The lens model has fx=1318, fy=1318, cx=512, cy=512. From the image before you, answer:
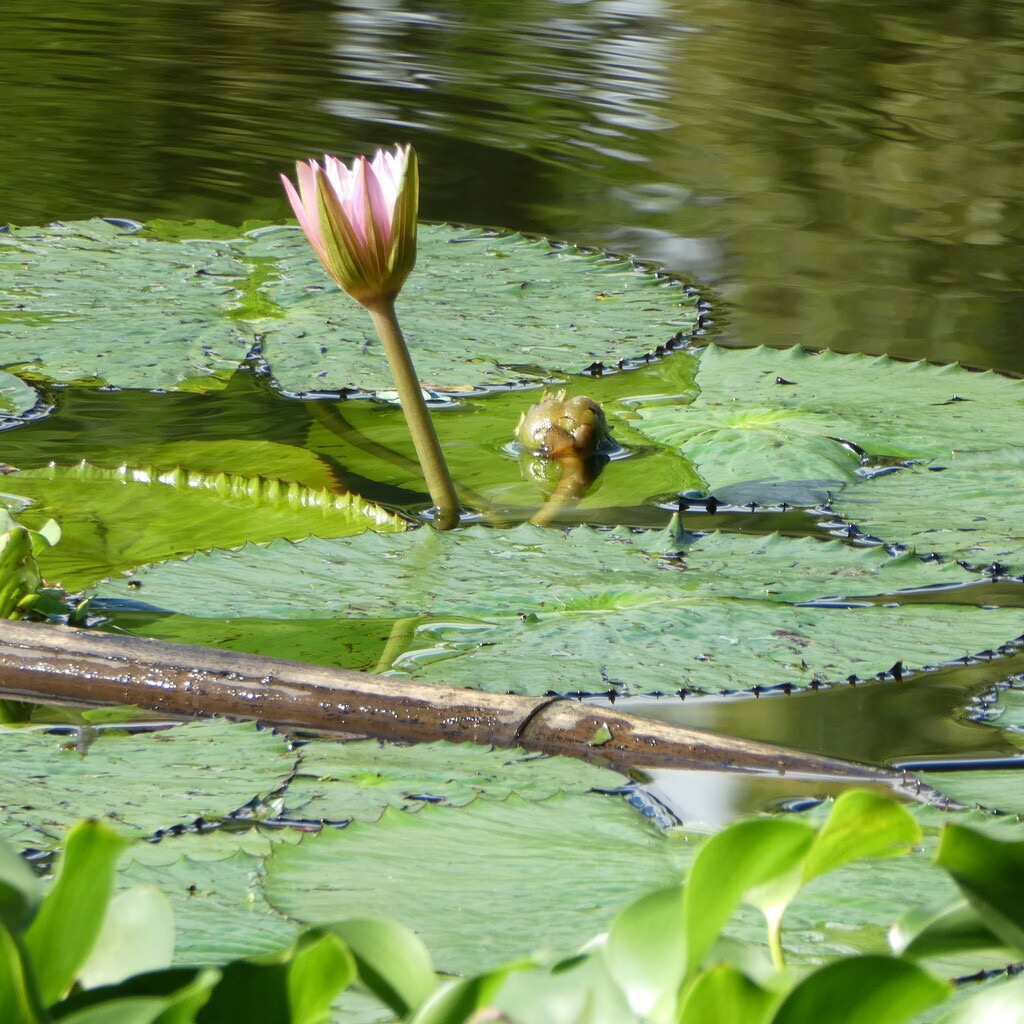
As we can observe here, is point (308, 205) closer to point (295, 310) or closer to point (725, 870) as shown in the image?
point (295, 310)

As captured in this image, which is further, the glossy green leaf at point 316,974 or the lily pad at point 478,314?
the lily pad at point 478,314

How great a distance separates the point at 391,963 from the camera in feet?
1.01

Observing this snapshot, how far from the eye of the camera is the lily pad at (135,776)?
860 mm

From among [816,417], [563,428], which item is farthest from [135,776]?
[816,417]

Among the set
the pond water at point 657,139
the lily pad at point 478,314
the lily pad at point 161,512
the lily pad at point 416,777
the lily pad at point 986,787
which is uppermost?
the pond water at point 657,139

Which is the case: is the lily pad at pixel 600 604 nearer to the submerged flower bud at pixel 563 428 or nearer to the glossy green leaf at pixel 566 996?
the submerged flower bud at pixel 563 428

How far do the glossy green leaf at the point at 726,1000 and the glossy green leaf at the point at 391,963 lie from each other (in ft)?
0.20

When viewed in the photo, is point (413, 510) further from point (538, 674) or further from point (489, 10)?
point (489, 10)

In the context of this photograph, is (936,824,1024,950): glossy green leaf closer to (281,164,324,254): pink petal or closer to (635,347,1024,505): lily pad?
(281,164,324,254): pink petal

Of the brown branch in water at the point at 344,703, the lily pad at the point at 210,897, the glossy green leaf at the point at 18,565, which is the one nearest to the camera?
the lily pad at the point at 210,897

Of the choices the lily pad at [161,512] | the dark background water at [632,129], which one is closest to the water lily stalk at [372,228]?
the lily pad at [161,512]

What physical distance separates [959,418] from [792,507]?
1.21ft

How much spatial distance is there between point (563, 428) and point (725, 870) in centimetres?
140

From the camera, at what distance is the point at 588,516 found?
157cm
